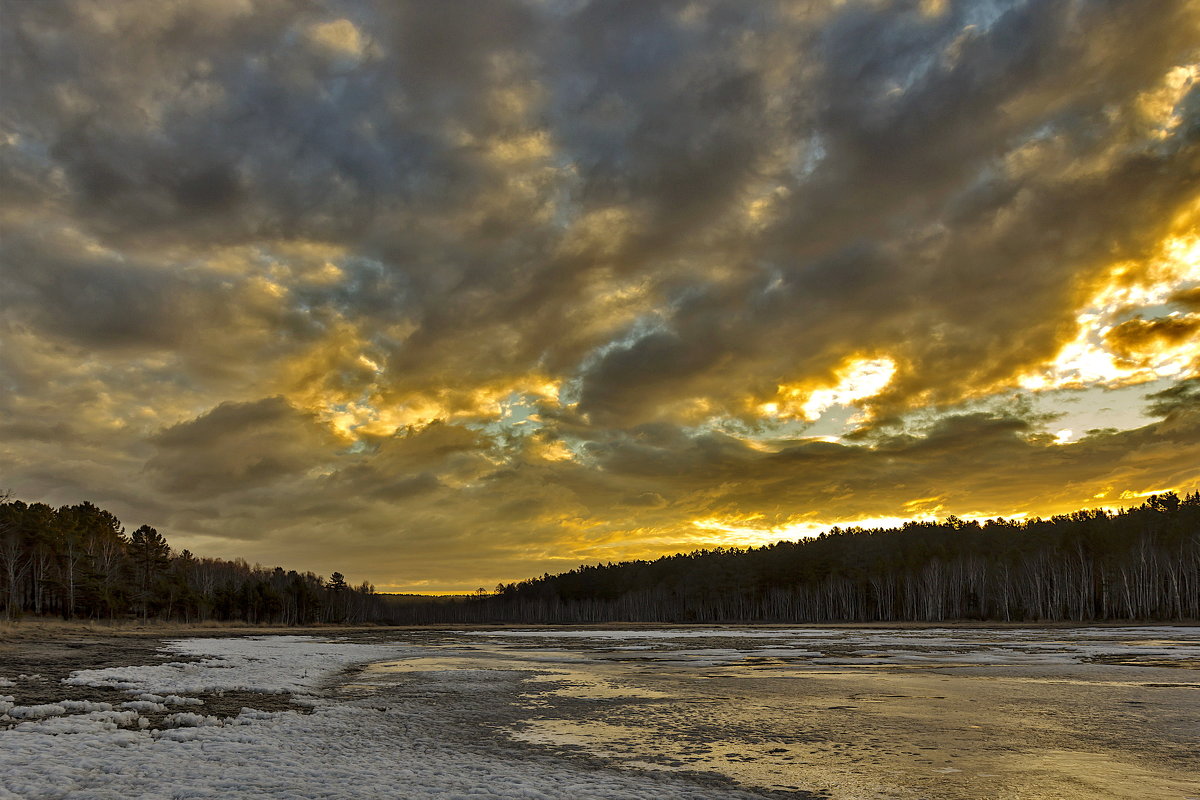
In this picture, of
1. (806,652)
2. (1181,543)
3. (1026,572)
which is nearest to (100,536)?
(806,652)

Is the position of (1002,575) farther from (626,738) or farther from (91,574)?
(91,574)

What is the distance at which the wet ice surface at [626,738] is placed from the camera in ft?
41.6

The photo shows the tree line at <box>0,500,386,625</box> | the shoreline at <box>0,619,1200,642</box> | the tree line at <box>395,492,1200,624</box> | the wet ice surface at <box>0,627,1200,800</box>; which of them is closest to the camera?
the wet ice surface at <box>0,627,1200,800</box>

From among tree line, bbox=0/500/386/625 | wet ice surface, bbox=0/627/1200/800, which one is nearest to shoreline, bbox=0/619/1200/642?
tree line, bbox=0/500/386/625

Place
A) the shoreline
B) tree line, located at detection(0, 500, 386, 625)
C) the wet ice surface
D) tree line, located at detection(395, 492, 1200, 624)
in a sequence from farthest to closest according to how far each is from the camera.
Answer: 1. tree line, located at detection(395, 492, 1200, 624)
2. tree line, located at detection(0, 500, 386, 625)
3. the shoreline
4. the wet ice surface

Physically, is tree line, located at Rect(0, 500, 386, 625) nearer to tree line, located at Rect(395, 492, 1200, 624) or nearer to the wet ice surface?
the wet ice surface

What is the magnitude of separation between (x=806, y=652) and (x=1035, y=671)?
64.3ft

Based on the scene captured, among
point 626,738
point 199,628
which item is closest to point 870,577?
point 199,628

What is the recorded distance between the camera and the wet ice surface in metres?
12.7

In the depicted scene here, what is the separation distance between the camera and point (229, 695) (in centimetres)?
2439

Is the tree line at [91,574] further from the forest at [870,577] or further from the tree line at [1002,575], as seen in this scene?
the tree line at [1002,575]

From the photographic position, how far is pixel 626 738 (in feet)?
58.0

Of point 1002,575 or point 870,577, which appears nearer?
point 1002,575

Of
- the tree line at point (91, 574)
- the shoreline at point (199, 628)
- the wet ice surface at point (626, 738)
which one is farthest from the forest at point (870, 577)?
the wet ice surface at point (626, 738)
